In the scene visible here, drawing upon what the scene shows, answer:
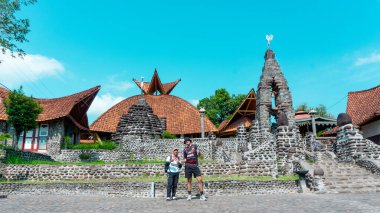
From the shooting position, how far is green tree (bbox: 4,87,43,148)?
16172 mm

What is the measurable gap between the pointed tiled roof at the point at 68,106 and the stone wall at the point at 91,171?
800 cm

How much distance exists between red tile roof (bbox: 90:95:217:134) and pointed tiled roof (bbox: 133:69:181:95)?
2.28 meters

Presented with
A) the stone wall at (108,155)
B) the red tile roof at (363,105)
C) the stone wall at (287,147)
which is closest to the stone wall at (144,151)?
the stone wall at (108,155)

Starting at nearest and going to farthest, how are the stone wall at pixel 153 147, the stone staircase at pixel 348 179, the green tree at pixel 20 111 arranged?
1. the stone staircase at pixel 348 179
2. the green tree at pixel 20 111
3. the stone wall at pixel 153 147

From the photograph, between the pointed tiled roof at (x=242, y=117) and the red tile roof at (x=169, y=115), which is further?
the pointed tiled roof at (x=242, y=117)

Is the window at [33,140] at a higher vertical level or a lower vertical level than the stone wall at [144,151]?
higher

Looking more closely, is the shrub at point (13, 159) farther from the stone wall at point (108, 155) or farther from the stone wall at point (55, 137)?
the stone wall at point (55, 137)

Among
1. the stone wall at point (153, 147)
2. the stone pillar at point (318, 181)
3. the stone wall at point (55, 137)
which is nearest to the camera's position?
the stone pillar at point (318, 181)

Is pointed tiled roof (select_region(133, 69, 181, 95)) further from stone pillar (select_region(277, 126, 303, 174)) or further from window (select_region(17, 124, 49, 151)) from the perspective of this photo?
stone pillar (select_region(277, 126, 303, 174))

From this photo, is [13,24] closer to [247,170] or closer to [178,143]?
[178,143]

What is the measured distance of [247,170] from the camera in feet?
39.9

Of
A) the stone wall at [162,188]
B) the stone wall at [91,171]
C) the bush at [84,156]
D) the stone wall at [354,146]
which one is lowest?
the stone wall at [162,188]

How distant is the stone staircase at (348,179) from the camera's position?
31.3 feet

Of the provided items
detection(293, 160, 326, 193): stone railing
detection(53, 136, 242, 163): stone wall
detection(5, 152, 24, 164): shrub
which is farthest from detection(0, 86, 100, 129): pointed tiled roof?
detection(293, 160, 326, 193): stone railing
